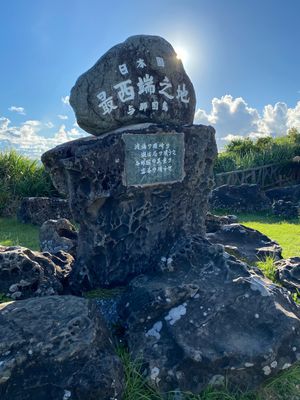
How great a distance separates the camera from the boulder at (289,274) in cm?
499

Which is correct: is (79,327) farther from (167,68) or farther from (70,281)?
(167,68)

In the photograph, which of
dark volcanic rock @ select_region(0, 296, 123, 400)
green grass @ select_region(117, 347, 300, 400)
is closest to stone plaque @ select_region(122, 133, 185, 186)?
dark volcanic rock @ select_region(0, 296, 123, 400)

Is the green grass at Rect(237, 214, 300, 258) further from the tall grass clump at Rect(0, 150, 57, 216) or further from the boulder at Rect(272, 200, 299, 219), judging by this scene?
the tall grass clump at Rect(0, 150, 57, 216)

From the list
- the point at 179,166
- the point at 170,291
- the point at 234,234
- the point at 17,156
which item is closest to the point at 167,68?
the point at 179,166

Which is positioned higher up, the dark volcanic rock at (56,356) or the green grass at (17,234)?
the dark volcanic rock at (56,356)

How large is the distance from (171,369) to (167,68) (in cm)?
301

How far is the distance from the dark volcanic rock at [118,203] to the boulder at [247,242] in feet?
5.81

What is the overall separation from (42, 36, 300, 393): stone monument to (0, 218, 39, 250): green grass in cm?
389

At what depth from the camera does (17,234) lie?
918 cm

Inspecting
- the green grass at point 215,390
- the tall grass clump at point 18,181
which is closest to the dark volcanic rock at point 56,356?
the green grass at point 215,390

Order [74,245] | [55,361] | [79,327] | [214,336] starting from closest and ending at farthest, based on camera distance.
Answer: [55,361] → [79,327] → [214,336] → [74,245]

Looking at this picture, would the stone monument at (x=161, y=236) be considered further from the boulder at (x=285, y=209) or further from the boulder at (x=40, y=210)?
the boulder at (x=285, y=209)

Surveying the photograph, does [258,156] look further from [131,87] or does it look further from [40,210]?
[131,87]

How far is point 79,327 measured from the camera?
292 cm
